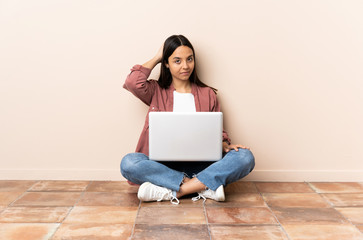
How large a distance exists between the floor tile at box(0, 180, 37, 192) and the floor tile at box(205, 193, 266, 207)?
3.89 feet

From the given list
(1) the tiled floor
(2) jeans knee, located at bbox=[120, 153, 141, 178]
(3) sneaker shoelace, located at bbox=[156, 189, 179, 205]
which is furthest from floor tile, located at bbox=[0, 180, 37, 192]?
(3) sneaker shoelace, located at bbox=[156, 189, 179, 205]

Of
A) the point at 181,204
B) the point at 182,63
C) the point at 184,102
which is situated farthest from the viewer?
the point at 184,102

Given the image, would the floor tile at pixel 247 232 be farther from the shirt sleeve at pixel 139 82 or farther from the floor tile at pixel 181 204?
the shirt sleeve at pixel 139 82

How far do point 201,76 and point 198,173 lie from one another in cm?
67

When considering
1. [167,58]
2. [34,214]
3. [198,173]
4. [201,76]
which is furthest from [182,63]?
[34,214]

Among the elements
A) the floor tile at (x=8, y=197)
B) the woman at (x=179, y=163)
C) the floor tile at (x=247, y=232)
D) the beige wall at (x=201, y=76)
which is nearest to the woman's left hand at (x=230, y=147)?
the woman at (x=179, y=163)

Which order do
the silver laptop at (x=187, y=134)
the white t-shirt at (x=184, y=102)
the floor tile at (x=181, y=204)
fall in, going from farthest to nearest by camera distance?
the white t-shirt at (x=184, y=102) → the floor tile at (x=181, y=204) → the silver laptop at (x=187, y=134)

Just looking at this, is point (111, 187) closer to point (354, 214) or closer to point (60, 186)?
point (60, 186)

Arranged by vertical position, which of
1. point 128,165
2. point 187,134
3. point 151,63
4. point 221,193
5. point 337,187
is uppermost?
point 151,63

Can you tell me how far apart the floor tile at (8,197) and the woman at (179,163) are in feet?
2.14

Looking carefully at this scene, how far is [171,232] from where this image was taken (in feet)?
5.90

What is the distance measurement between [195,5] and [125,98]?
2.50 ft

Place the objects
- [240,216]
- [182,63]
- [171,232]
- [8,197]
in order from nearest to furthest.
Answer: [171,232], [240,216], [8,197], [182,63]

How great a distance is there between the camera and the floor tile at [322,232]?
1748 millimetres
